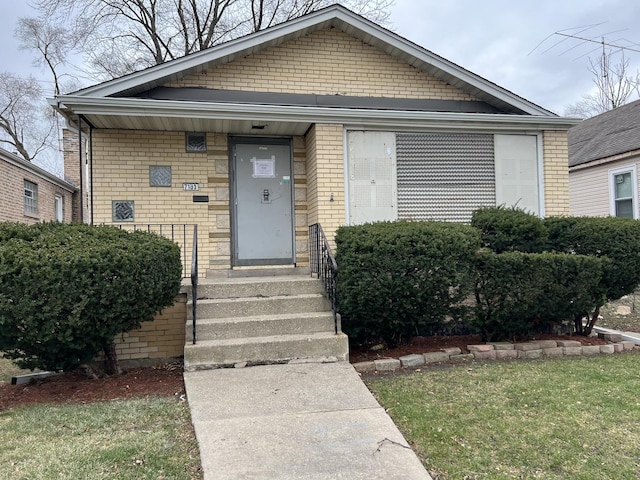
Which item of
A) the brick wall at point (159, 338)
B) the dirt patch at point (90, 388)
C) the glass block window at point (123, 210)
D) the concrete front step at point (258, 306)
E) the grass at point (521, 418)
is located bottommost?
the dirt patch at point (90, 388)

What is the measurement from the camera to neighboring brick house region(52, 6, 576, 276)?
7.12 metres

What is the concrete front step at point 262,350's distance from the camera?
5.11 meters

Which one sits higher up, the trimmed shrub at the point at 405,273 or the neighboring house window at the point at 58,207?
the neighboring house window at the point at 58,207

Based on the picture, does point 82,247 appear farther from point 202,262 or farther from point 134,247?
point 202,262

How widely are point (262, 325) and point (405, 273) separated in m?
1.79

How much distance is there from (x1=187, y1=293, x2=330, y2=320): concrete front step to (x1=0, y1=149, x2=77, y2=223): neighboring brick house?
9.47m

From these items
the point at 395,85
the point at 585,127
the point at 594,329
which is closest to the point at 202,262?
the point at 395,85

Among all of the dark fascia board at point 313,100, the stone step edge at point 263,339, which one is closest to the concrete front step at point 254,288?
the stone step edge at point 263,339

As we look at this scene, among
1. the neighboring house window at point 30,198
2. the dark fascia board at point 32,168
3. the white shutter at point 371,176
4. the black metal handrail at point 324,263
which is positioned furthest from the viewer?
the neighboring house window at point 30,198

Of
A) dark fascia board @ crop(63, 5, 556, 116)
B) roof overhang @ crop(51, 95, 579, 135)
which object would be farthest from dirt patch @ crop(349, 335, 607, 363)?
dark fascia board @ crop(63, 5, 556, 116)

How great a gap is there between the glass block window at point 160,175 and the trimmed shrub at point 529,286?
470 cm

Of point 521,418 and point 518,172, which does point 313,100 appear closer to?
point 518,172

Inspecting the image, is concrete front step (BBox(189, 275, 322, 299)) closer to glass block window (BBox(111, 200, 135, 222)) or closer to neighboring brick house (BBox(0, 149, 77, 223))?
glass block window (BBox(111, 200, 135, 222))

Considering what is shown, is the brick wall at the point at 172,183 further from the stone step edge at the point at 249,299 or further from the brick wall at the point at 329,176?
the stone step edge at the point at 249,299
